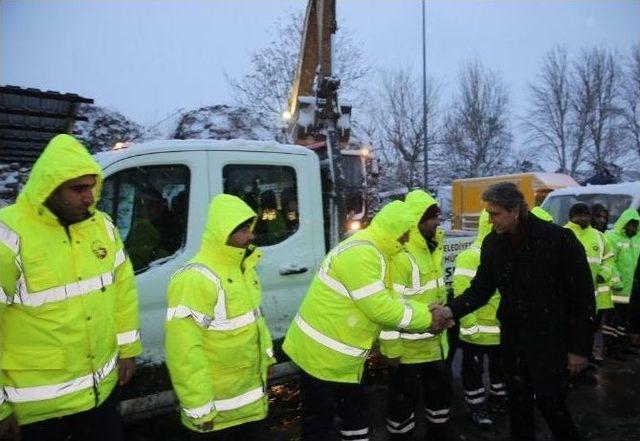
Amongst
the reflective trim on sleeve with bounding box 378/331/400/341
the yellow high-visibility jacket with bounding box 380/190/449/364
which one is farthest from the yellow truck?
the reflective trim on sleeve with bounding box 378/331/400/341

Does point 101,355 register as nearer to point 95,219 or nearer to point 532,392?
point 95,219

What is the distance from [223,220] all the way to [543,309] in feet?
6.73

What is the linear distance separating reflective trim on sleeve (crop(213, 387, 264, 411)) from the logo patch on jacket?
3.09ft

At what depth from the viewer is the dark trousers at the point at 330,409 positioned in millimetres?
3055

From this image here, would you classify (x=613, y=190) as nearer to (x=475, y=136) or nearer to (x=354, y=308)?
(x=354, y=308)

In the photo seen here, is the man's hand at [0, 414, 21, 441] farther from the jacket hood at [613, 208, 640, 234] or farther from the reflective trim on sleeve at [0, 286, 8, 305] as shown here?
the jacket hood at [613, 208, 640, 234]

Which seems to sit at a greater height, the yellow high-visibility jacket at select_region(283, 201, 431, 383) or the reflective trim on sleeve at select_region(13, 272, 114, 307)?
the reflective trim on sleeve at select_region(13, 272, 114, 307)

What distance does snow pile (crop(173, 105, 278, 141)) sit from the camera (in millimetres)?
15953

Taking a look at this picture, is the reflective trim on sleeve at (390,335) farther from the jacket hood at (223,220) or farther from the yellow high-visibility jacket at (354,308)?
the jacket hood at (223,220)

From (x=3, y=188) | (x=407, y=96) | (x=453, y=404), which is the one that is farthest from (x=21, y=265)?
(x=407, y=96)

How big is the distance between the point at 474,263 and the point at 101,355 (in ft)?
10.1

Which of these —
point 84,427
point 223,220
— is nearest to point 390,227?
point 223,220

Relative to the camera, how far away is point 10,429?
207 centimetres

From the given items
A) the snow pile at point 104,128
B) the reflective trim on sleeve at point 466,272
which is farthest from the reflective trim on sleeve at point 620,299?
the snow pile at point 104,128
